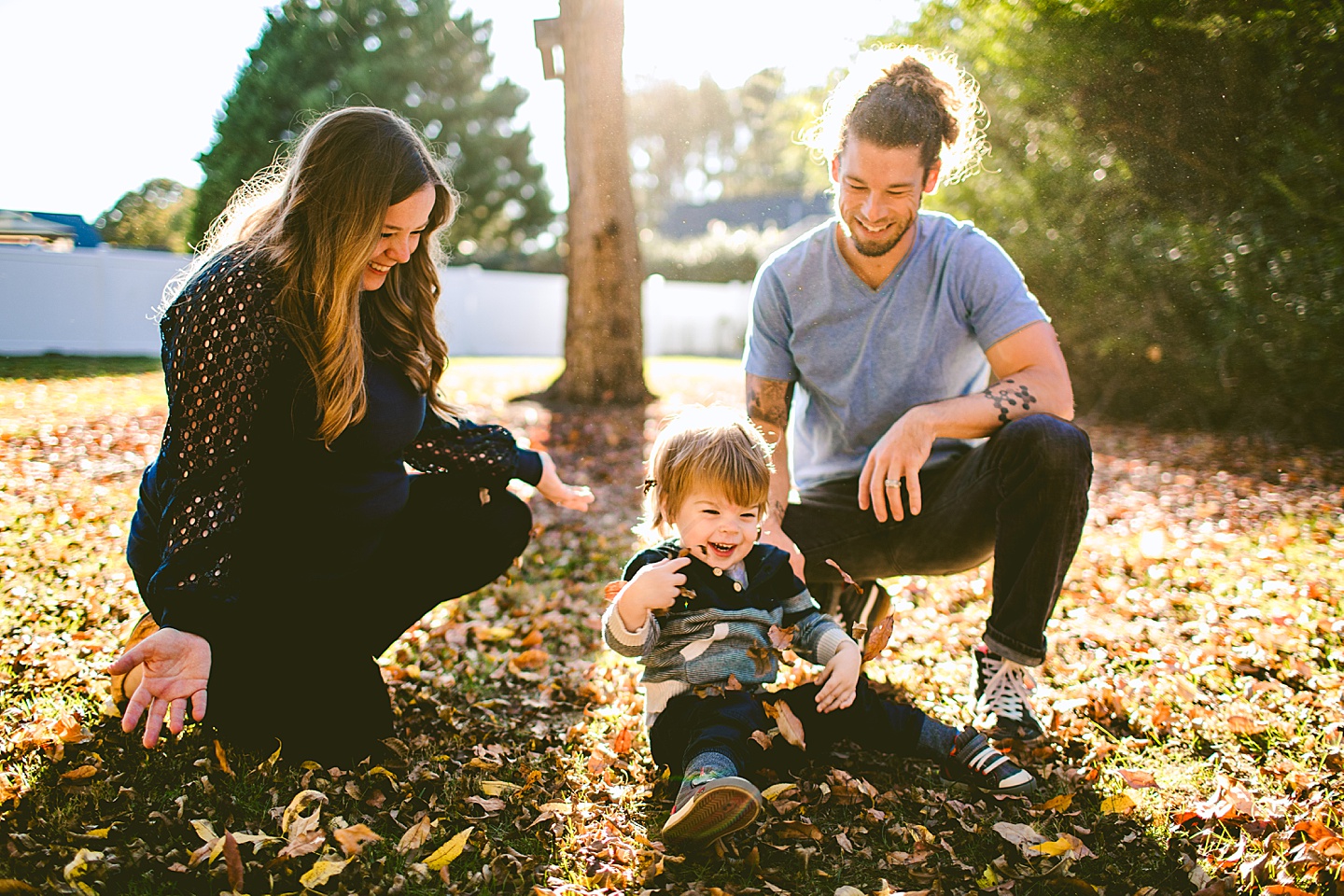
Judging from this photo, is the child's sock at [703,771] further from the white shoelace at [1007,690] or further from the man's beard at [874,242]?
the man's beard at [874,242]

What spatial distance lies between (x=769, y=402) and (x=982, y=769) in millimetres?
1339

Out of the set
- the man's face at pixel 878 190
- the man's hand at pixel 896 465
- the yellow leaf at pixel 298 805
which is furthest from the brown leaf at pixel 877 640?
the yellow leaf at pixel 298 805

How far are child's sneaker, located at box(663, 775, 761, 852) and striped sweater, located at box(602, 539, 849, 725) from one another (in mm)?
381

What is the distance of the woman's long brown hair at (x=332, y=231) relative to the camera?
7.94 feet

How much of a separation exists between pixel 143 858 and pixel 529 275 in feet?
57.9

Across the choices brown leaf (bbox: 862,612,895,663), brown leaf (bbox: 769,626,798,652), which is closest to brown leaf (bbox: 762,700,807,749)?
brown leaf (bbox: 769,626,798,652)

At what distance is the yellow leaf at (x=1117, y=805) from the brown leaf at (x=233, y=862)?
202 centimetres

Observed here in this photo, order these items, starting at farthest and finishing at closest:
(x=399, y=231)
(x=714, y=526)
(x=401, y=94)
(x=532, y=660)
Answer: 1. (x=401, y=94)
2. (x=532, y=660)
3. (x=399, y=231)
4. (x=714, y=526)

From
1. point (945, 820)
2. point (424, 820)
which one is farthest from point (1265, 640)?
point (424, 820)

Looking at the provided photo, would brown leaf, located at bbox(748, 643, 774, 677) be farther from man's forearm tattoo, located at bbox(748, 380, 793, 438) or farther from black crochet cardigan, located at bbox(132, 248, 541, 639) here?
black crochet cardigan, located at bbox(132, 248, 541, 639)

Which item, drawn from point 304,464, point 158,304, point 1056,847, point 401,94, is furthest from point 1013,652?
point 401,94

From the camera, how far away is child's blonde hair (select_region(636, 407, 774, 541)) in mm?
2441

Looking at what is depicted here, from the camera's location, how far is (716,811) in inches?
81.4

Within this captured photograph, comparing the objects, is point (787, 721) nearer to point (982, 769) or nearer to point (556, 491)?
point (982, 769)
